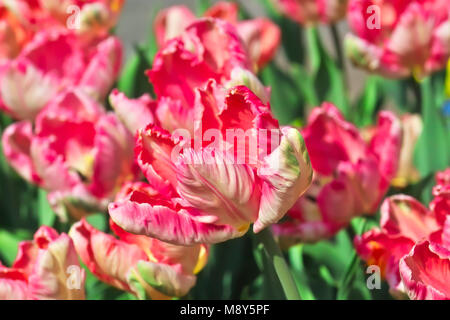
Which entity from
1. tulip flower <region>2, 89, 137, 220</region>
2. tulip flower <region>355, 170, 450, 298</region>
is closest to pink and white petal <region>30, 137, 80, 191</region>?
tulip flower <region>2, 89, 137, 220</region>

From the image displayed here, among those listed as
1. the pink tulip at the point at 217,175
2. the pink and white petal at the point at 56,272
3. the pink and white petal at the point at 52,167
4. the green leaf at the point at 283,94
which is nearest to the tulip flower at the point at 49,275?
the pink and white petal at the point at 56,272

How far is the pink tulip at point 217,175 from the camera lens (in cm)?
53

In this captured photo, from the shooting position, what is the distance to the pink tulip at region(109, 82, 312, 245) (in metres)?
0.53

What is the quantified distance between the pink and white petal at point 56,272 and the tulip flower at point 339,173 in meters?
0.21

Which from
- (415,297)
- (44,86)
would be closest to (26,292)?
(415,297)

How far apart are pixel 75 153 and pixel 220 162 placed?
1.37 feet

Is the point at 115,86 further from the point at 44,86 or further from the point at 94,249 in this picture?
the point at 94,249

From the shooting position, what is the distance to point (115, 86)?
4.01 feet

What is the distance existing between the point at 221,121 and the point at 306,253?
0.39 meters

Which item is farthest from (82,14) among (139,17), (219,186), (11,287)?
(139,17)

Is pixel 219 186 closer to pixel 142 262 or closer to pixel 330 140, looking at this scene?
pixel 142 262

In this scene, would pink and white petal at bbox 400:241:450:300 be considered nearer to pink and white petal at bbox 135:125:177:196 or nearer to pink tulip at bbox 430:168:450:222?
pink tulip at bbox 430:168:450:222

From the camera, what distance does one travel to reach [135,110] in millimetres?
679

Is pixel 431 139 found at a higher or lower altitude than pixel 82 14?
lower
